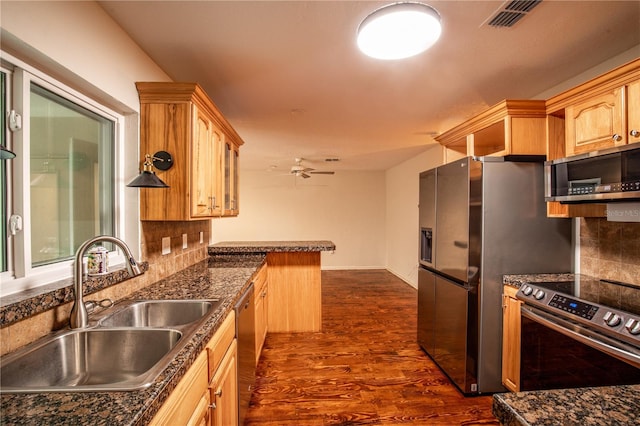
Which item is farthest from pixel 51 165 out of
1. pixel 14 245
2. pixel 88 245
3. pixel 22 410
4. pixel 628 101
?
pixel 628 101

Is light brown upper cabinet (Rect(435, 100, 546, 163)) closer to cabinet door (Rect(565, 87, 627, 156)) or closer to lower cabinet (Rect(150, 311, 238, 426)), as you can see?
cabinet door (Rect(565, 87, 627, 156))

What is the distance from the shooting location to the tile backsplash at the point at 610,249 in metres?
1.90

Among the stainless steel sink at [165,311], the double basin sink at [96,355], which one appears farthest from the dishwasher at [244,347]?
the double basin sink at [96,355]

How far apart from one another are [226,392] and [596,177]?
229 centimetres

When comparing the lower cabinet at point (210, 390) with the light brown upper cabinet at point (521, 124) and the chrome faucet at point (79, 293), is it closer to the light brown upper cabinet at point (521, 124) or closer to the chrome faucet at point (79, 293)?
the chrome faucet at point (79, 293)

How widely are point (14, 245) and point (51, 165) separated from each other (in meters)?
0.42

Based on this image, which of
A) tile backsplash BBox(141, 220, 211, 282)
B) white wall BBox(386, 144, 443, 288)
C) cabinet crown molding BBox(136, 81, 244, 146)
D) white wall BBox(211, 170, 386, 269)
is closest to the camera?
cabinet crown molding BBox(136, 81, 244, 146)

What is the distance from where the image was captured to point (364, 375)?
2535 millimetres

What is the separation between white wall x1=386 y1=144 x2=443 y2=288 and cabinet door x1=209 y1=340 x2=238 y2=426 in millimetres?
4037

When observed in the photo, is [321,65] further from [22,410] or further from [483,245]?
[22,410]

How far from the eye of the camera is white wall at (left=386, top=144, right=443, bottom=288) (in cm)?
538

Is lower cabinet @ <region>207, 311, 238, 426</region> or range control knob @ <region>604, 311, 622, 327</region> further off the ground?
range control knob @ <region>604, 311, 622, 327</region>

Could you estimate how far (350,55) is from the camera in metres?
1.99

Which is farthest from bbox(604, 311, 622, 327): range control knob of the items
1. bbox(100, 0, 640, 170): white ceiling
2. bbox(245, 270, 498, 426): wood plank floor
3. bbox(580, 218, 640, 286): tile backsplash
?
bbox(100, 0, 640, 170): white ceiling
